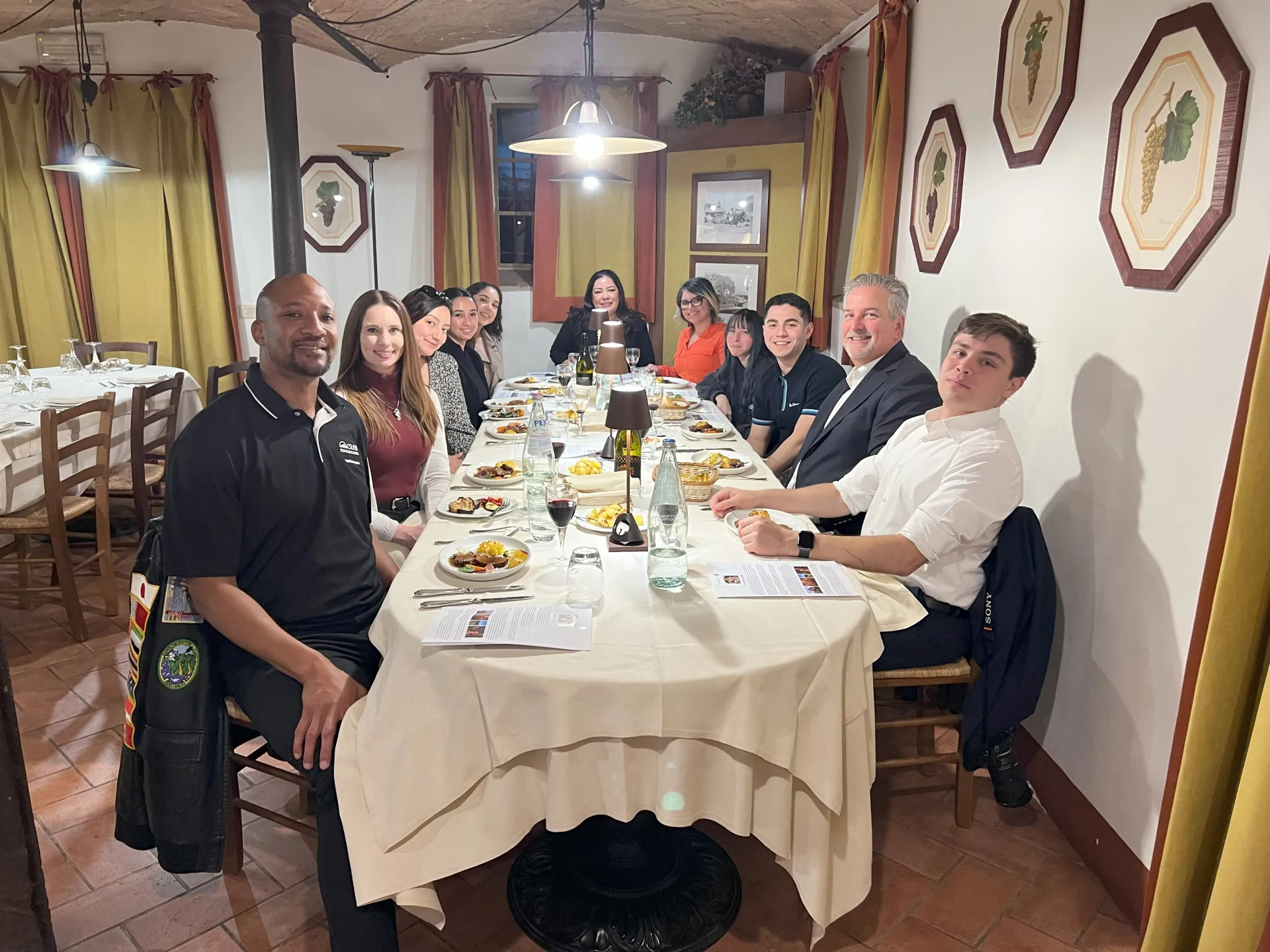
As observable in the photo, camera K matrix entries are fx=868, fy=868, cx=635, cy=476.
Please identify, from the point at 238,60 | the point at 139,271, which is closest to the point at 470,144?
the point at 238,60

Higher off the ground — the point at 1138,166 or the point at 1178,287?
the point at 1138,166

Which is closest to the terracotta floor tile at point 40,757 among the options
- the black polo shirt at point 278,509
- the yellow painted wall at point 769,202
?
the black polo shirt at point 278,509

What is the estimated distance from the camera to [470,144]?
5496 mm

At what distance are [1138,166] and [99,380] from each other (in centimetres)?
434

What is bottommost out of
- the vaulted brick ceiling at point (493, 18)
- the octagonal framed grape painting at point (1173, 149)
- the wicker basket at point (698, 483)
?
the wicker basket at point (698, 483)

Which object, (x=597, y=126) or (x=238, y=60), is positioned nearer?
(x=597, y=126)

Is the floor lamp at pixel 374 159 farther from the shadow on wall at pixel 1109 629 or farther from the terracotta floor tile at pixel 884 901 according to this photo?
the terracotta floor tile at pixel 884 901

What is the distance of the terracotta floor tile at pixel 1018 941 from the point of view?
1.75m

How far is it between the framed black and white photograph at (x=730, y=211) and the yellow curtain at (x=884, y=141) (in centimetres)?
108

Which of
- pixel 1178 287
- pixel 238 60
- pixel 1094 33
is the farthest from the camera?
pixel 238 60

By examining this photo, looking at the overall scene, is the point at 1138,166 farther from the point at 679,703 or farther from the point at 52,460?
the point at 52,460

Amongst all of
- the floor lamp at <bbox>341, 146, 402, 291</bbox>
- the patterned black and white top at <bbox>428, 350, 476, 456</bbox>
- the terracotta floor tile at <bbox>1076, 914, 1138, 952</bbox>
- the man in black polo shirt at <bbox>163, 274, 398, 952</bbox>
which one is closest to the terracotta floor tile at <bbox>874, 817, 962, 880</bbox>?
the terracotta floor tile at <bbox>1076, 914, 1138, 952</bbox>

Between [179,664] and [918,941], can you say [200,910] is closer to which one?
[179,664]

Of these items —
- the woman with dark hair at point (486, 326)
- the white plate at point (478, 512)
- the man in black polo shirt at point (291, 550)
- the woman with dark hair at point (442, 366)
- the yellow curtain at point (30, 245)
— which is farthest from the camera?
the yellow curtain at point (30, 245)
